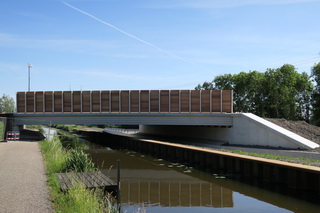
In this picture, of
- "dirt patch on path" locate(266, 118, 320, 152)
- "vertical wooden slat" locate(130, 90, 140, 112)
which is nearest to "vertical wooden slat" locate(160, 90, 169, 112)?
"vertical wooden slat" locate(130, 90, 140, 112)

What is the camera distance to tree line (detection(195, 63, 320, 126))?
209 ft

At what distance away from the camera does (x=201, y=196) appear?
13.8 metres

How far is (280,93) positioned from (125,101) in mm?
33840

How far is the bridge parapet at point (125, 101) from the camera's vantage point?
44094 mm

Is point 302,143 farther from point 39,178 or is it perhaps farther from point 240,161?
point 39,178

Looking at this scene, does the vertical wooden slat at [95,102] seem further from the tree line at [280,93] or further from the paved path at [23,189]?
the tree line at [280,93]

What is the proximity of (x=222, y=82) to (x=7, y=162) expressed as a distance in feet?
218

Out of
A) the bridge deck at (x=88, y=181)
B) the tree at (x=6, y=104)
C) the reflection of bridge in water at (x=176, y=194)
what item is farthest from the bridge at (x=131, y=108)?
the tree at (x=6, y=104)

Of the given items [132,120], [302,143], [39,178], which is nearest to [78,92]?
[132,120]

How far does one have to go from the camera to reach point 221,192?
14.7m

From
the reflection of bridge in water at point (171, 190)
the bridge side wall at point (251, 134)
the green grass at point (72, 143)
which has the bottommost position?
the green grass at point (72, 143)

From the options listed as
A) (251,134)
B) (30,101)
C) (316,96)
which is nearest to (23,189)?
(251,134)

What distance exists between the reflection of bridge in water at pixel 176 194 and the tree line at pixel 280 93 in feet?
162

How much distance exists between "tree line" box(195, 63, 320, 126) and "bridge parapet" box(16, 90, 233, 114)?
950 inches
